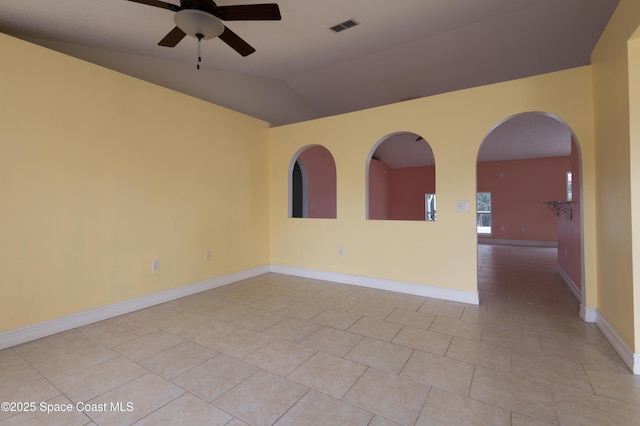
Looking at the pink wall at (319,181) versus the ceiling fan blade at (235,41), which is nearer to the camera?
the ceiling fan blade at (235,41)

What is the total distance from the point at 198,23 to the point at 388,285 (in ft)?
11.7

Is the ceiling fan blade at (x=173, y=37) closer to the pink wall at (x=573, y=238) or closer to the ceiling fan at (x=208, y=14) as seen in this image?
the ceiling fan at (x=208, y=14)

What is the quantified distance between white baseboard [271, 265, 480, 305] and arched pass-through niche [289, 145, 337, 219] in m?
2.05

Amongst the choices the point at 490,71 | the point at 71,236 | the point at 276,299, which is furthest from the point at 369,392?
the point at 490,71

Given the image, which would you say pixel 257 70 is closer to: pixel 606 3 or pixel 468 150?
pixel 468 150

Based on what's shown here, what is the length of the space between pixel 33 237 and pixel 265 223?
2904 mm

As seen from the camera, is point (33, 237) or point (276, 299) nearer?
point (33, 237)

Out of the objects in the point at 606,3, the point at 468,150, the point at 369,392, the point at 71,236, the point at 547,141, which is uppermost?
the point at 606,3

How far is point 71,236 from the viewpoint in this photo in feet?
8.76

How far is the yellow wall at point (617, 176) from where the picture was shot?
1900 mm

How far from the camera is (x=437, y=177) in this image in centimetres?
349

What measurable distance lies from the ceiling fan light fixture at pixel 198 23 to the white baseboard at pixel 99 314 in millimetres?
2832

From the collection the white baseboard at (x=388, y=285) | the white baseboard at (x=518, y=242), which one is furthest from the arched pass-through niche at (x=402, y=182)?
the white baseboard at (x=388, y=285)

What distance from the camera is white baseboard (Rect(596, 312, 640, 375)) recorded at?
1.86 metres
